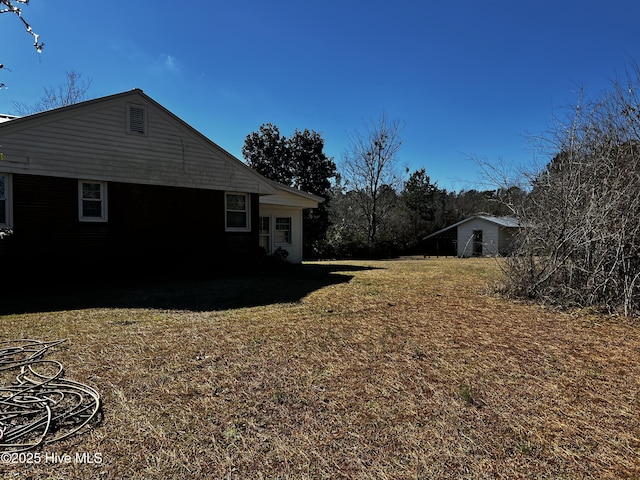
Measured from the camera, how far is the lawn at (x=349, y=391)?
2098 mm

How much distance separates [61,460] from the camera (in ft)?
6.82

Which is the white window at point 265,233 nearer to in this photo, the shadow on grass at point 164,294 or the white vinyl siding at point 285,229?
the white vinyl siding at point 285,229

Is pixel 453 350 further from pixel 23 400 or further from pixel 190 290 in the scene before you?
pixel 190 290

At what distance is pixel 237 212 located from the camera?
1205 cm

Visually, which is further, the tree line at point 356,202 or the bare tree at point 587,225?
the tree line at point 356,202

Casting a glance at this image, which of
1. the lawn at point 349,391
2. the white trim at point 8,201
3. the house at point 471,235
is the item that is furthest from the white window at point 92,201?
the house at point 471,235

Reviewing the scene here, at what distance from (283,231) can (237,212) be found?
3.26 meters

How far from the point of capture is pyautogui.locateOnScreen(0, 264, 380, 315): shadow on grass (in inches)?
250

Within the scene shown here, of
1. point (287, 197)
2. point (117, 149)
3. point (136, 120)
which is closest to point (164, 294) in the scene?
point (117, 149)

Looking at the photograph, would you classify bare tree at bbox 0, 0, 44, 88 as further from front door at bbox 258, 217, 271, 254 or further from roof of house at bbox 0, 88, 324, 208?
front door at bbox 258, 217, 271, 254

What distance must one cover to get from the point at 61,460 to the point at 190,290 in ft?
19.9

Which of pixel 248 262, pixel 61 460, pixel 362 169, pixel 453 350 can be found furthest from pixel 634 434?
pixel 362 169

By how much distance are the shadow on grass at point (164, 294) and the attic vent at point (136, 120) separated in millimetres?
3939

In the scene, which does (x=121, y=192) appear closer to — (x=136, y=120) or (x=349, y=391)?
(x=136, y=120)
